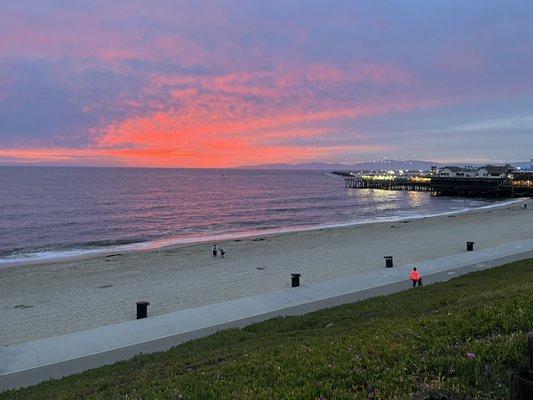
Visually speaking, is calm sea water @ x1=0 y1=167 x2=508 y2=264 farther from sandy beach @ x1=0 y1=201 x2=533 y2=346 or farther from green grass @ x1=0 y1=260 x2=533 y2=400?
green grass @ x1=0 y1=260 x2=533 y2=400

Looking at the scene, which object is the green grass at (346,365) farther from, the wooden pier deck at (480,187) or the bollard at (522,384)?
the wooden pier deck at (480,187)

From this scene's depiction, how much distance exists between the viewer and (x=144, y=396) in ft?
20.0

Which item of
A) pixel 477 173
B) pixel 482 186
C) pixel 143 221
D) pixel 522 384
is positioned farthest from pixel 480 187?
pixel 522 384

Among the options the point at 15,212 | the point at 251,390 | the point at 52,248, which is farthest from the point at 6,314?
the point at 15,212

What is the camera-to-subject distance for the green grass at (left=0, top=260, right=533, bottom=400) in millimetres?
4793

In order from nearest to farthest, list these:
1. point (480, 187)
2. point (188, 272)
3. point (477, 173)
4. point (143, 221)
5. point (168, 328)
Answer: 1. point (168, 328)
2. point (188, 272)
3. point (143, 221)
4. point (480, 187)
5. point (477, 173)

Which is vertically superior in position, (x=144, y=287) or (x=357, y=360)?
(x=357, y=360)

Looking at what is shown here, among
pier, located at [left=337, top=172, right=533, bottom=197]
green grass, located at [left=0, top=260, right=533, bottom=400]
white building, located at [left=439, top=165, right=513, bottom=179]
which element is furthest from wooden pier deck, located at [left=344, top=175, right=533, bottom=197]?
green grass, located at [left=0, top=260, right=533, bottom=400]

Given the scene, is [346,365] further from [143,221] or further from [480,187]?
[480,187]

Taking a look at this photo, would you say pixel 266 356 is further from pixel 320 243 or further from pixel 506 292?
pixel 320 243

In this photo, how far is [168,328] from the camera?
43.7ft

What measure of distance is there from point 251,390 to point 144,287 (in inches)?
668

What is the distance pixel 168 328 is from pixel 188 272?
1142cm

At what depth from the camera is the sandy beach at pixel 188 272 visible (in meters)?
17.1
